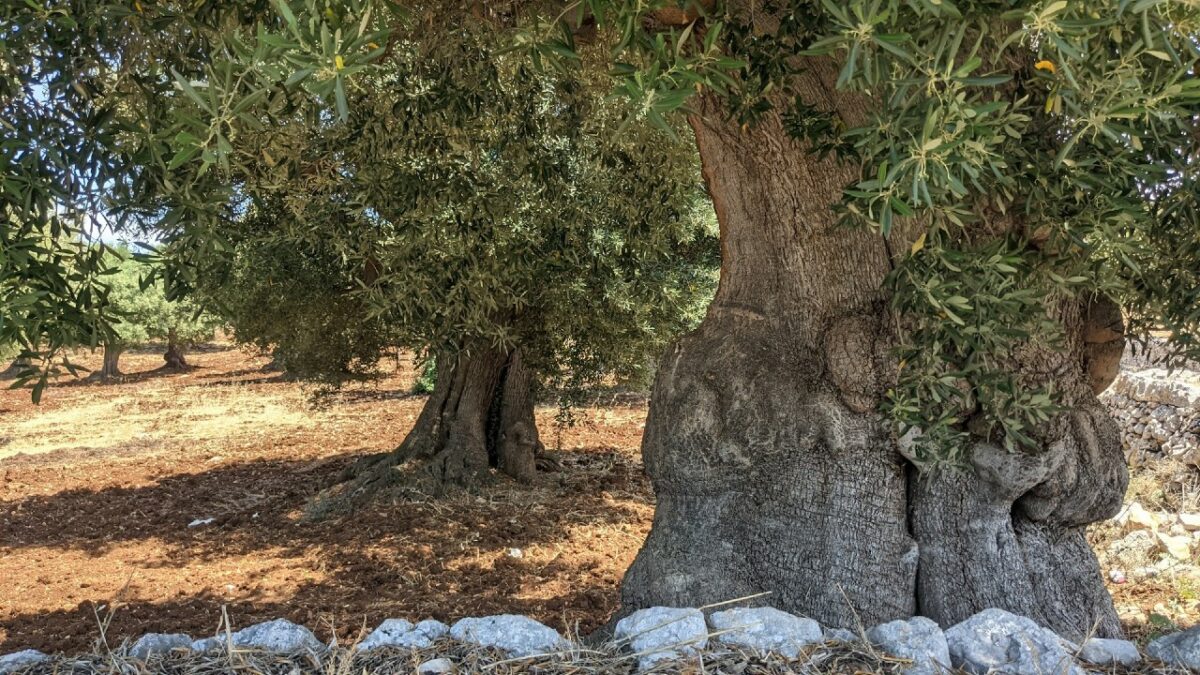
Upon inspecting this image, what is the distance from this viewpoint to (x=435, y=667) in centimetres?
327

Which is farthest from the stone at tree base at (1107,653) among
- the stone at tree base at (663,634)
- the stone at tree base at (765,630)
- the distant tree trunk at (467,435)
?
the distant tree trunk at (467,435)

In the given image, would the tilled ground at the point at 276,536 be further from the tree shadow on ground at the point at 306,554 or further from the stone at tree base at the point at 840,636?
the stone at tree base at the point at 840,636

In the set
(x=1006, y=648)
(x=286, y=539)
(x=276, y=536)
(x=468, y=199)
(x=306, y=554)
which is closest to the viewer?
(x=1006, y=648)

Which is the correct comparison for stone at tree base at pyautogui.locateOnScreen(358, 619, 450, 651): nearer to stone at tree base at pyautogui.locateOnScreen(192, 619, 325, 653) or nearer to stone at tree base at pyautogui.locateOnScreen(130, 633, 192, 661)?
stone at tree base at pyautogui.locateOnScreen(192, 619, 325, 653)

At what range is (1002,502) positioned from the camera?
166 inches

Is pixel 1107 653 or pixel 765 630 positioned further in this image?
pixel 1107 653

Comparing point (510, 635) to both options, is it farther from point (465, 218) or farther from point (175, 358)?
point (175, 358)

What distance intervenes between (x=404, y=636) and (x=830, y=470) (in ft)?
6.40

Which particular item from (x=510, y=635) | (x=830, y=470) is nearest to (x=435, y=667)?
(x=510, y=635)

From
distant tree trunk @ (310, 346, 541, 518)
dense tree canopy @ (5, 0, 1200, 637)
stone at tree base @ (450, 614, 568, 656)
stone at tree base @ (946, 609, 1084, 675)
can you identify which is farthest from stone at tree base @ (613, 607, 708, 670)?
distant tree trunk @ (310, 346, 541, 518)

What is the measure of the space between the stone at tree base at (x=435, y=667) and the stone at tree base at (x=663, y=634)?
63 centimetres

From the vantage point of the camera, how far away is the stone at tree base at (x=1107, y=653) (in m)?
3.59

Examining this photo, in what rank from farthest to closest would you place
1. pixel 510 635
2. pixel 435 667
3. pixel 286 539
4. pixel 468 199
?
1. pixel 286 539
2. pixel 468 199
3. pixel 510 635
4. pixel 435 667

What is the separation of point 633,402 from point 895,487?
12.9m
